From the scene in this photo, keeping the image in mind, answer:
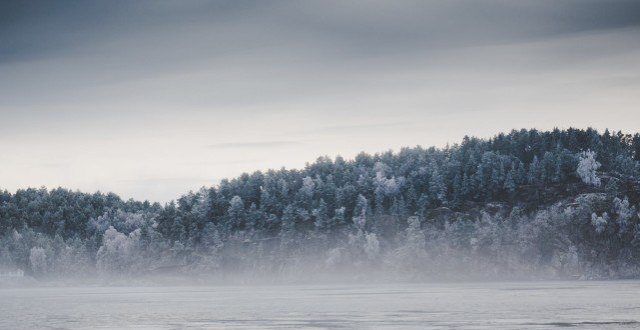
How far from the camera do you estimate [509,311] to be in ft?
323

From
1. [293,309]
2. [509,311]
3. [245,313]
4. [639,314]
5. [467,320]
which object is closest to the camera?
[467,320]

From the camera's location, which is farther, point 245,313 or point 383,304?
point 383,304

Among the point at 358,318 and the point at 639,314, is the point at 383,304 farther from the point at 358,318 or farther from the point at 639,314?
the point at 639,314

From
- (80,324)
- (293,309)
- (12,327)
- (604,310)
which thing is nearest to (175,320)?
(80,324)

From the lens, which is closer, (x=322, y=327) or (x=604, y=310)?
(x=322, y=327)

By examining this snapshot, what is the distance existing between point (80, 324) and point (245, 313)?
858 inches

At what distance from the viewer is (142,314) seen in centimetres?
10506

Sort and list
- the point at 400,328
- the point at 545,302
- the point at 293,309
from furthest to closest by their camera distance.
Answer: the point at 545,302, the point at 293,309, the point at 400,328

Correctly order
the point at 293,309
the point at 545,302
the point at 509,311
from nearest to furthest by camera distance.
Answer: the point at 509,311
the point at 293,309
the point at 545,302

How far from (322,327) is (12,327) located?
95.4 feet

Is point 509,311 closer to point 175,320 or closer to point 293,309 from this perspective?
point 293,309

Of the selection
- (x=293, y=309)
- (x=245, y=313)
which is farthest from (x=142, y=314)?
(x=293, y=309)

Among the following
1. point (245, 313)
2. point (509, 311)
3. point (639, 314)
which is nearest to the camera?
point (639, 314)

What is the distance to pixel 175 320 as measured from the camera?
9275 centimetres
